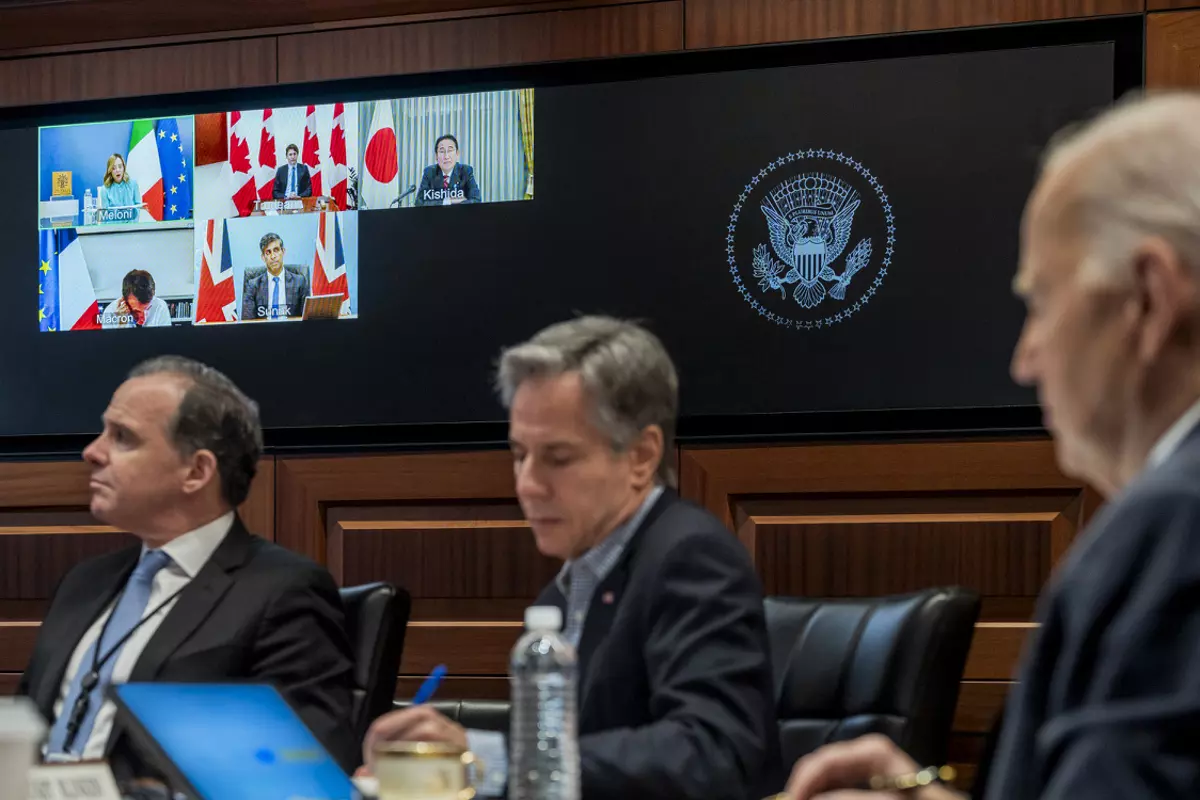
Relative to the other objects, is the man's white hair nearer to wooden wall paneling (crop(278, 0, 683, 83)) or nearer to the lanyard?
the lanyard

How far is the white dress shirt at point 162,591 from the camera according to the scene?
265cm

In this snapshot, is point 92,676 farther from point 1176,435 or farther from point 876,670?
point 1176,435

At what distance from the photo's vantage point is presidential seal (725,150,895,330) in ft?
10.8

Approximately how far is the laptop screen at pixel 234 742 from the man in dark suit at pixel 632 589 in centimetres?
9

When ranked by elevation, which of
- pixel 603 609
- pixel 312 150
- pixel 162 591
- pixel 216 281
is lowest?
pixel 162 591

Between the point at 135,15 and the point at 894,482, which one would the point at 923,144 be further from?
the point at 135,15

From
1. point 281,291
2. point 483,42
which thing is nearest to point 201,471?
point 281,291

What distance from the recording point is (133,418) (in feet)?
9.50

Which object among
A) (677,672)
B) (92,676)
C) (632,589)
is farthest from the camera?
(92,676)

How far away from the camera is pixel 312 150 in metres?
3.63

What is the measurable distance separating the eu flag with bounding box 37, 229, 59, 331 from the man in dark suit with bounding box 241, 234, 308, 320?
1.72ft

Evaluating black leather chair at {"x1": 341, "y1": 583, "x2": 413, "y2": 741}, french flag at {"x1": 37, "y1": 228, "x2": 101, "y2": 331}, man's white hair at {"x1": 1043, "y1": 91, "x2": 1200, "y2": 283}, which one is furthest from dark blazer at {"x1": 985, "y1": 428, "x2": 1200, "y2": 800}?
french flag at {"x1": 37, "y1": 228, "x2": 101, "y2": 331}

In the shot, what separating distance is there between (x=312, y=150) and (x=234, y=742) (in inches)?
88.5

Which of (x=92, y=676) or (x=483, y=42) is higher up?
(x=483, y=42)
